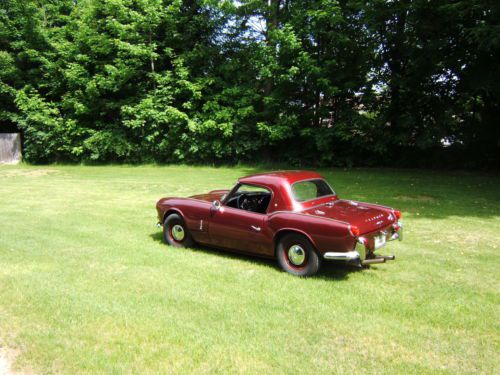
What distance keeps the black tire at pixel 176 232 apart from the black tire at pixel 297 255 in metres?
1.94

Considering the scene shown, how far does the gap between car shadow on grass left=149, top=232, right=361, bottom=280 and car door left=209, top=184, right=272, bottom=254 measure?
0.29m

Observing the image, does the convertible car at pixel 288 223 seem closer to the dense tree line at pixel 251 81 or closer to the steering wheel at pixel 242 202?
the steering wheel at pixel 242 202

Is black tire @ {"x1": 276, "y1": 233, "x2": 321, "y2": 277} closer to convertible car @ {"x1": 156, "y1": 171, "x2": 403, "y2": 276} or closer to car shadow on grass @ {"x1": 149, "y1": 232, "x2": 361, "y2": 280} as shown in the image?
convertible car @ {"x1": 156, "y1": 171, "x2": 403, "y2": 276}

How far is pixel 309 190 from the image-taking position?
6.82m

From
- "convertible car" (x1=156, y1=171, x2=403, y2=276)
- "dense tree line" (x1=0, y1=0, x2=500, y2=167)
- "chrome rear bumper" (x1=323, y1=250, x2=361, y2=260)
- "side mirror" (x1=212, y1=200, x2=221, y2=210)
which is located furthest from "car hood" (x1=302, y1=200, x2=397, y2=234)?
"dense tree line" (x1=0, y1=0, x2=500, y2=167)

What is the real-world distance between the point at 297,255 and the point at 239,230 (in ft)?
3.47

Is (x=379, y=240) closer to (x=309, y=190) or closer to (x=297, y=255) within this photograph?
(x=297, y=255)

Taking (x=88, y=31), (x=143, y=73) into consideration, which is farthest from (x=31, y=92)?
(x=143, y=73)

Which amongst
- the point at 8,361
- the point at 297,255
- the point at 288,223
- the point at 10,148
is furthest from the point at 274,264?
the point at 10,148

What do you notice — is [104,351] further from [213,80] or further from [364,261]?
[213,80]

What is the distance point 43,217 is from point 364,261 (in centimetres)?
767

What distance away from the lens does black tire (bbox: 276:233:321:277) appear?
5.82 meters

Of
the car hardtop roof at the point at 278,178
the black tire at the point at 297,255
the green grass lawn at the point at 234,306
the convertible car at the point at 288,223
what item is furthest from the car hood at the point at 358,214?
the green grass lawn at the point at 234,306

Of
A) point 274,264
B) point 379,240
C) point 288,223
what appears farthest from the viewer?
point 274,264
